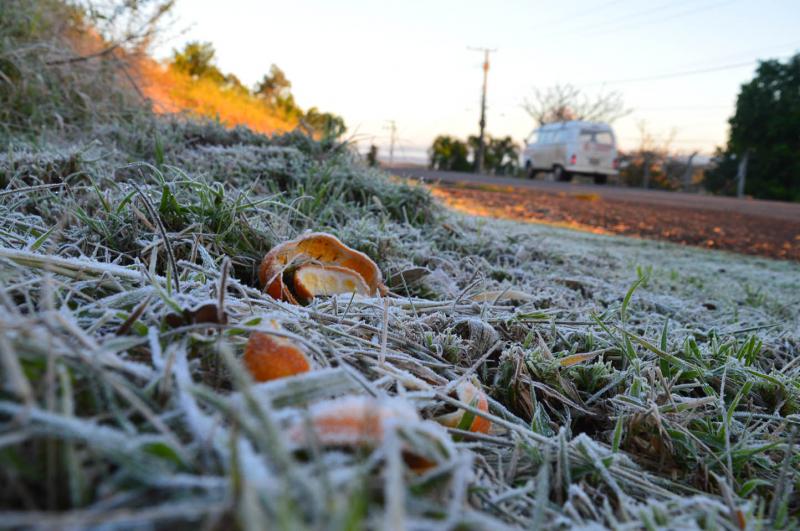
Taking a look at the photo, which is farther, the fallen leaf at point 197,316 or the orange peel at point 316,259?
the orange peel at point 316,259

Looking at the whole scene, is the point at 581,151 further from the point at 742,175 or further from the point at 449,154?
the point at 449,154

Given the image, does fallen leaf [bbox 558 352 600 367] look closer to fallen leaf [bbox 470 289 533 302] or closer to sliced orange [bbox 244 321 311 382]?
fallen leaf [bbox 470 289 533 302]

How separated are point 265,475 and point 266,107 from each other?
50.8 feet

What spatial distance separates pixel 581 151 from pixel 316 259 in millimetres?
16880

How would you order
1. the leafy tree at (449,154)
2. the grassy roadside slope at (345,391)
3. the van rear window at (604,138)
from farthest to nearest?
the leafy tree at (449,154) < the van rear window at (604,138) < the grassy roadside slope at (345,391)

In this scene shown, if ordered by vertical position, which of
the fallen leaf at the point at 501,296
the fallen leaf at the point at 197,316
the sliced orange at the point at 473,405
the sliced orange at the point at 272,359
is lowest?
the sliced orange at the point at 473,405

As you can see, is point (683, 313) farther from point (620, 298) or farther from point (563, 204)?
point (563, 204)

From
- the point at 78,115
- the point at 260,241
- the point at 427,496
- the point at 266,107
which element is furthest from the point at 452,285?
the point at 266,107

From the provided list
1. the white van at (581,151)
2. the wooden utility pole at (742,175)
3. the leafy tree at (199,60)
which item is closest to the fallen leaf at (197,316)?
the leafy tree at (199,60)

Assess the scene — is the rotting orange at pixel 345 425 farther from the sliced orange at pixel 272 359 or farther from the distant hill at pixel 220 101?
the distant hill at pixel 220 101

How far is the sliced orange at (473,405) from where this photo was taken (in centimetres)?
80

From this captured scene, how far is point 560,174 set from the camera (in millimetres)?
17750

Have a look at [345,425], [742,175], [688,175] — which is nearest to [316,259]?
[345,425]

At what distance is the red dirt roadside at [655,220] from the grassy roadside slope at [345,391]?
2928mm
